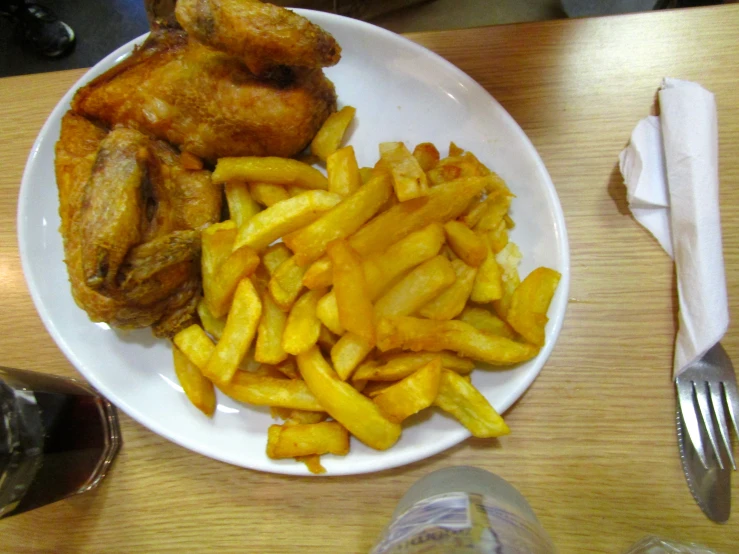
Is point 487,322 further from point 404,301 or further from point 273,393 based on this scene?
point 273,393

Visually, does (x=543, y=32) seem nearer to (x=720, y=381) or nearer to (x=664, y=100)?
(x=664, y=100)

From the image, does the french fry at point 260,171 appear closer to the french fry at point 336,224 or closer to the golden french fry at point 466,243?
the french fry at point 336,224

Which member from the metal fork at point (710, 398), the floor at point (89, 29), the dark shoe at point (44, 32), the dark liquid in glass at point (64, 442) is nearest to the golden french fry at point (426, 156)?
the metal fork at point (710, 398)

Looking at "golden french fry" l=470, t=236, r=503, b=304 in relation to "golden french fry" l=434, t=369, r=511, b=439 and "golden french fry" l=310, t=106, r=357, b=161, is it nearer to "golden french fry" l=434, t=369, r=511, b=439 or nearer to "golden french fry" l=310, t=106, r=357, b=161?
"golden french fry" l=434, t=369, r=511, b=439

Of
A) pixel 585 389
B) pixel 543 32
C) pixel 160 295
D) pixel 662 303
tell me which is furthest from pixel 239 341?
pixel 543 32

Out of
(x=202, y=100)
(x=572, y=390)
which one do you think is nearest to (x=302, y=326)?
(x=202, y=100)
